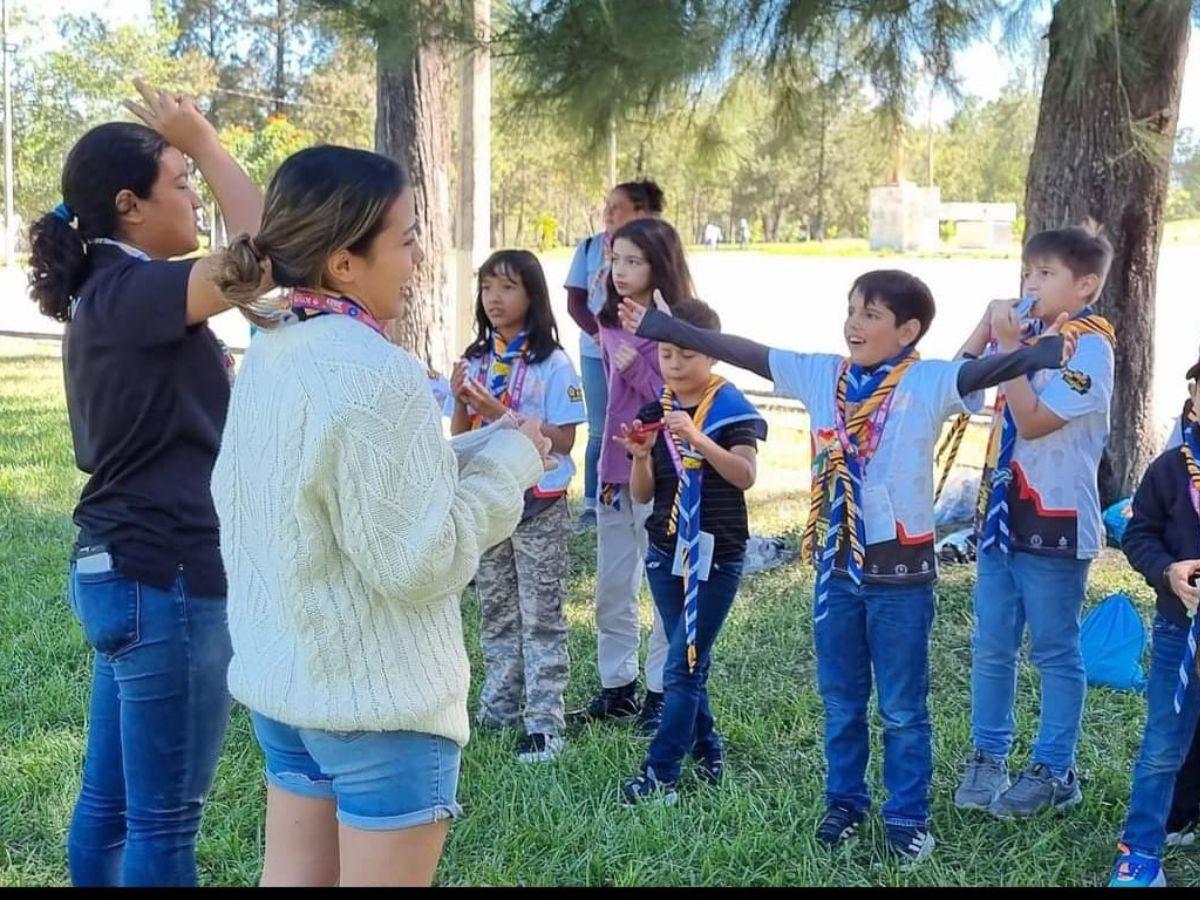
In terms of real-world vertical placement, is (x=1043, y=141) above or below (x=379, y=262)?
above

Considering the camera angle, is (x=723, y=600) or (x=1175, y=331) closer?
(x=723, y=600)

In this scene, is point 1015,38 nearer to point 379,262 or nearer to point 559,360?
point 559,360

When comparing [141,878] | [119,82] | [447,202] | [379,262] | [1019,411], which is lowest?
[141,878]

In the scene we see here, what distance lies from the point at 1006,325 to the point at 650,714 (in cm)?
172

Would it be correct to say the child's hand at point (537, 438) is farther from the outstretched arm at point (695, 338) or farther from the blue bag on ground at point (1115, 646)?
the blue bag on ground at point (1115, 646)

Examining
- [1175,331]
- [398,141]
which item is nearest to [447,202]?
[398,141]

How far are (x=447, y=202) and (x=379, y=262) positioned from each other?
6537mm

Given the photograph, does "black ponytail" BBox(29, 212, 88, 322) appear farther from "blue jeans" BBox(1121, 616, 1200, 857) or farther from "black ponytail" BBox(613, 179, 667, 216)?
"black ponytail" BBox(613, 179, 667, 216)

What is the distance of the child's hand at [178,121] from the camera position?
2.20 meters

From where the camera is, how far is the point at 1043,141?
5773mm

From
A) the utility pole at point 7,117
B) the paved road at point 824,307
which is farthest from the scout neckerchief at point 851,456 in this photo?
the utility pole at point 7,117

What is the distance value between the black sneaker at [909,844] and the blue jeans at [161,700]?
168 centimetres

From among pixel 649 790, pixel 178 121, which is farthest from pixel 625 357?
pixel 178 121

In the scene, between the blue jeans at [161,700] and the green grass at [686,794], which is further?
the green grass at [686,794]
